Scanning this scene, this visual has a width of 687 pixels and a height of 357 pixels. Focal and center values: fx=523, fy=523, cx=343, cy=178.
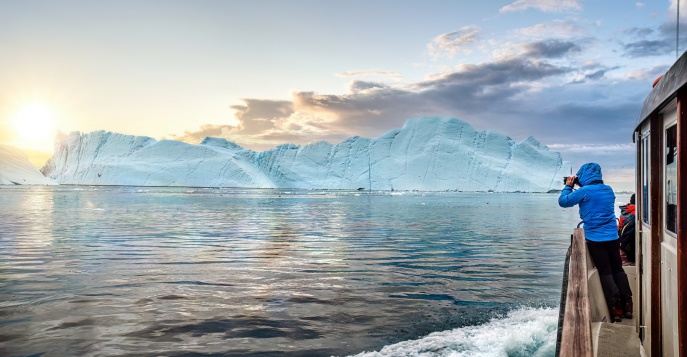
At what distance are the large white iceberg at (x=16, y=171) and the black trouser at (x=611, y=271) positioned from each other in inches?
6088

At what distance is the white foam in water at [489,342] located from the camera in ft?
20.1

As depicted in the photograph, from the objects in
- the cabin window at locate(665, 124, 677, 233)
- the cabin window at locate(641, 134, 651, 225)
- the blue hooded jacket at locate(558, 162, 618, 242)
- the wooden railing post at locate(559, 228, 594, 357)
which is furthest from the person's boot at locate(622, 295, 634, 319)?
the cabin window at locate(665, 124, 677, 233)

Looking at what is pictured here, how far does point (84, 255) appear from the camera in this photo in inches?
586

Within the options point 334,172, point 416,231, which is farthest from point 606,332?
point 334,172

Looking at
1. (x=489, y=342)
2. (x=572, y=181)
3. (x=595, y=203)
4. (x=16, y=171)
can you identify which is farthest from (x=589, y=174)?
(x=16, y=171)

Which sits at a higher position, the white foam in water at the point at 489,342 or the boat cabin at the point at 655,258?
the boat cabin at the point at 655,258

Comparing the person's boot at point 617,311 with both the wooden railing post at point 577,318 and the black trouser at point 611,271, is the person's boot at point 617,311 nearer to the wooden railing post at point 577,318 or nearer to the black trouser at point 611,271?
the black trouser at point 611,271

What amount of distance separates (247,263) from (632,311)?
9466mm

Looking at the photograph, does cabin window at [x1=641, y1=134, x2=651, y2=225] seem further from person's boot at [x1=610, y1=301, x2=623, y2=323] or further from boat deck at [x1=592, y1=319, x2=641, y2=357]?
person's boot at [x1=610, y1=301, x2=623, y2=323]

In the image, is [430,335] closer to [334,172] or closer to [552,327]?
[552,327]

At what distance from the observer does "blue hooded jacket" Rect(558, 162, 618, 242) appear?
6.30 meters

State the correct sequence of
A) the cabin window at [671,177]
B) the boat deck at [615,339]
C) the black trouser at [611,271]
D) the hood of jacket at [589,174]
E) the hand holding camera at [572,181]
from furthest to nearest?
the hand holding camera at [572,181]
the hood of jacket at [589,174]
the black trouser at [611,271]
the boat deck at [615,339]
the cabin window at [671,177]

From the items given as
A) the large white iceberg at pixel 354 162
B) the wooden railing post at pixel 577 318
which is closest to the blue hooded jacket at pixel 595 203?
the wooden railing post at pixel 577 318

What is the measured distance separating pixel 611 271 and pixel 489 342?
1694 millimetres
